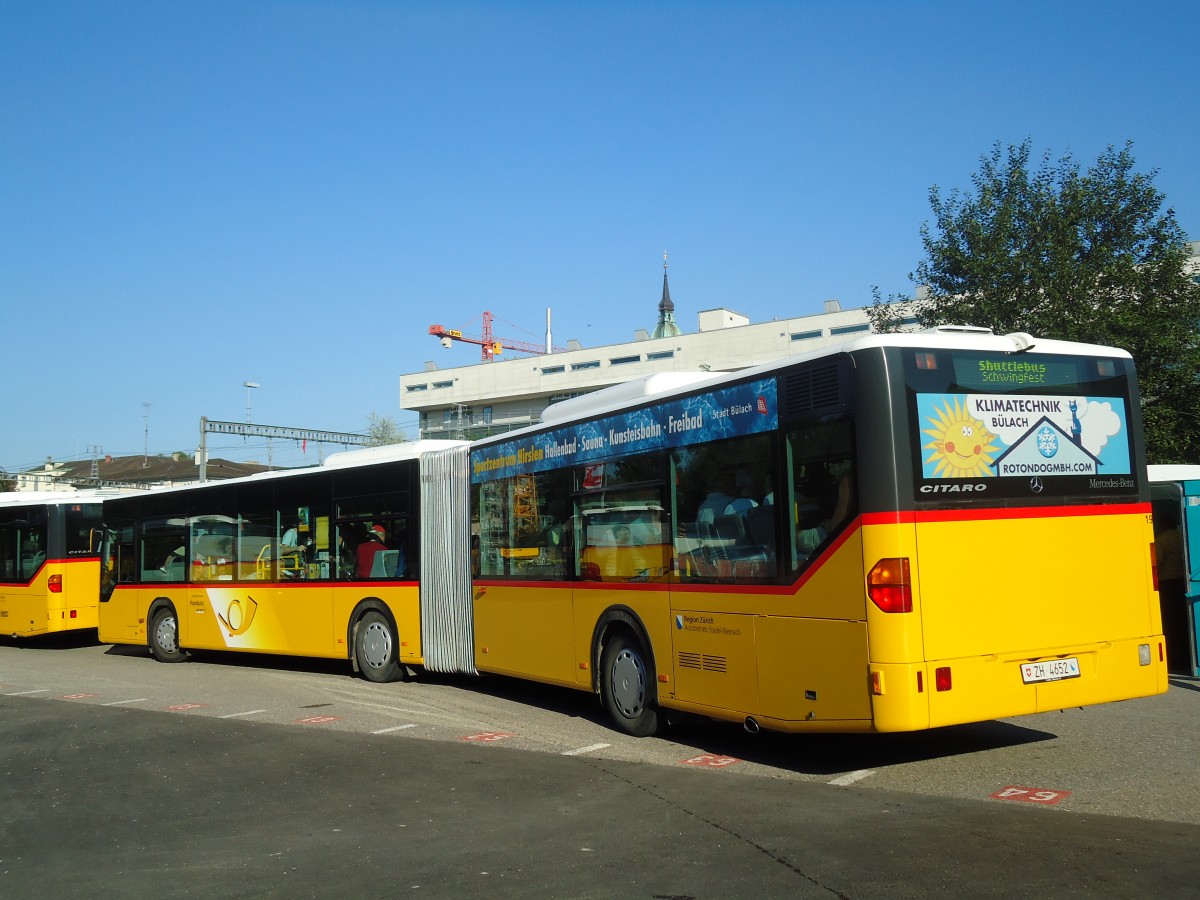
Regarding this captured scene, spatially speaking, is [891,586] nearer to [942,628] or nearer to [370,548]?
[942,628]

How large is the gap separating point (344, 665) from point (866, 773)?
36.6 ft

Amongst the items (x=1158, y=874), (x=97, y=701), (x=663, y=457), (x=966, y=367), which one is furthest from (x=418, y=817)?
(x=97, y=701)

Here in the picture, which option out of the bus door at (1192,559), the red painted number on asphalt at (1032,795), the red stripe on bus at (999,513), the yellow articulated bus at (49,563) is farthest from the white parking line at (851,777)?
the yellow articulated bus at (49,563)

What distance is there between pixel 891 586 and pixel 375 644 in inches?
360

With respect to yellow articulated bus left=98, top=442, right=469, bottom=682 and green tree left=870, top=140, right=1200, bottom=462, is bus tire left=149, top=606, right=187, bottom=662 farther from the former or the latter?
green tree left=870, top=140, right=1200, bottom=462

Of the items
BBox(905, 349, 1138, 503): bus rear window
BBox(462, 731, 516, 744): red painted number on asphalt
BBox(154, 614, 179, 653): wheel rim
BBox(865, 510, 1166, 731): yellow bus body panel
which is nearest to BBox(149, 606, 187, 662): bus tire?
BBox(154, 614, 179, 653): wheel rim

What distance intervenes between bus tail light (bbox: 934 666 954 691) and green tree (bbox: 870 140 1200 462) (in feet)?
43.6

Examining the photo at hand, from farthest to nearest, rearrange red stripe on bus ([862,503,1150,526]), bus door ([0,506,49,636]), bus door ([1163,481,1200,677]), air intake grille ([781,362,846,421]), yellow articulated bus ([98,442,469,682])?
bus door ([0,506,49,636])
yellow articulated bus ([98,442,469,682])
bus door ([1163,481,1200,677])
air intake grille ([781,362,846,421])
red stripe on bus ([862,503,1150,526])

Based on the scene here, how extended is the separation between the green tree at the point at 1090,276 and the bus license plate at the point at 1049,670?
12473 mm

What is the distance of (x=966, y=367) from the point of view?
293 inches

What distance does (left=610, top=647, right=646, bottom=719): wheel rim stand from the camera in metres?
9.64

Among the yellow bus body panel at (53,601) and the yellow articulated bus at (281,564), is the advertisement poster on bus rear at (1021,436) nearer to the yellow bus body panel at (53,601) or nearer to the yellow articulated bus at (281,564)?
the yellow articulated bus at (281,564)

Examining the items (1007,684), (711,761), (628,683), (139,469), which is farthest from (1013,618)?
(139,469)

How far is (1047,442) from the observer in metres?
7.62
